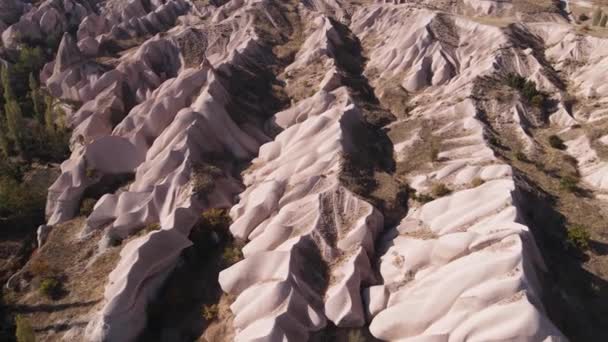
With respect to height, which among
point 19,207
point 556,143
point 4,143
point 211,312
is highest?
point 4,143

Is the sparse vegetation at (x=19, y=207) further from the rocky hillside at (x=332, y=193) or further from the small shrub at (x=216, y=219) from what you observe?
the small shrub at (x=216, y=219)

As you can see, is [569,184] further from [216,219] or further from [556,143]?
[216,219]

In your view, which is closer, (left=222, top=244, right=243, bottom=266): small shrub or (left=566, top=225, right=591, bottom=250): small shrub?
(left=566, top=225, right=591, bottom=250): small shrub

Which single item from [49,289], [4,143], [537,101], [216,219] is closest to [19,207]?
[49,289]

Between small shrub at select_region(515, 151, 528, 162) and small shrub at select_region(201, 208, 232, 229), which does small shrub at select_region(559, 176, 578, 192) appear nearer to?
small shrub at select_region(515, 151, 528, 162)

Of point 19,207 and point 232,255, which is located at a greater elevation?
point 19,207

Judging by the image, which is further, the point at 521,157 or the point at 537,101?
the point at 537,101

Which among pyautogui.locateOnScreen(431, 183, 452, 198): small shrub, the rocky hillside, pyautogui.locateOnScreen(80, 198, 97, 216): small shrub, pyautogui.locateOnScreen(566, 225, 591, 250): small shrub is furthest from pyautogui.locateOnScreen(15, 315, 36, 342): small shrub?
pyautogui.locateOnScreen(566, 225, 591, 250): small shrub

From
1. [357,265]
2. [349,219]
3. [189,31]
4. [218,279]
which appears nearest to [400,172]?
[349,219]
